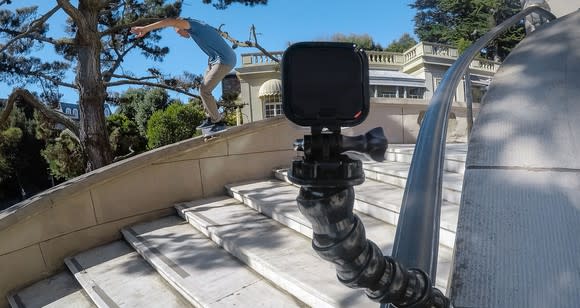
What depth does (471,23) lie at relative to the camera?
35625 millimetres

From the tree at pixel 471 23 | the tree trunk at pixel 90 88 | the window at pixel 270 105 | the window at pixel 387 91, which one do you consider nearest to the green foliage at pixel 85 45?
the tree trunk at pixel 90 88

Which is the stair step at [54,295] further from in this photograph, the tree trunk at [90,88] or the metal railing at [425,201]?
the tree trunk at [90,88]

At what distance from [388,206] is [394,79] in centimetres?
2556

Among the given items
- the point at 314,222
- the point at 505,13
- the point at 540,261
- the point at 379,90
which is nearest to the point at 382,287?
the point at 314,222

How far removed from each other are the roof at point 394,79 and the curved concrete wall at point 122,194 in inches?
857

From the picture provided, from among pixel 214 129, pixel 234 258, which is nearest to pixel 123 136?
pixel 214 129

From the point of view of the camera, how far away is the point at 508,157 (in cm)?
236

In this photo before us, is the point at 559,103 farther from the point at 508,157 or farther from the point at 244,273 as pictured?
the point at 244,273

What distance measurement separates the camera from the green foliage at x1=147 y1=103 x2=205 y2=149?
397 inches

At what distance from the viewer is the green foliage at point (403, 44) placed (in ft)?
156

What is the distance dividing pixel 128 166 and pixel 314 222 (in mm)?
4316

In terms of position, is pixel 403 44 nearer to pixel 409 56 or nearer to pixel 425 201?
pixel 409 56

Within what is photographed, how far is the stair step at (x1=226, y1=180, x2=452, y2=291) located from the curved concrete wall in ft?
1.32

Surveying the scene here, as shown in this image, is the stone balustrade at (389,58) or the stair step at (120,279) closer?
the stair step at (120,279)
